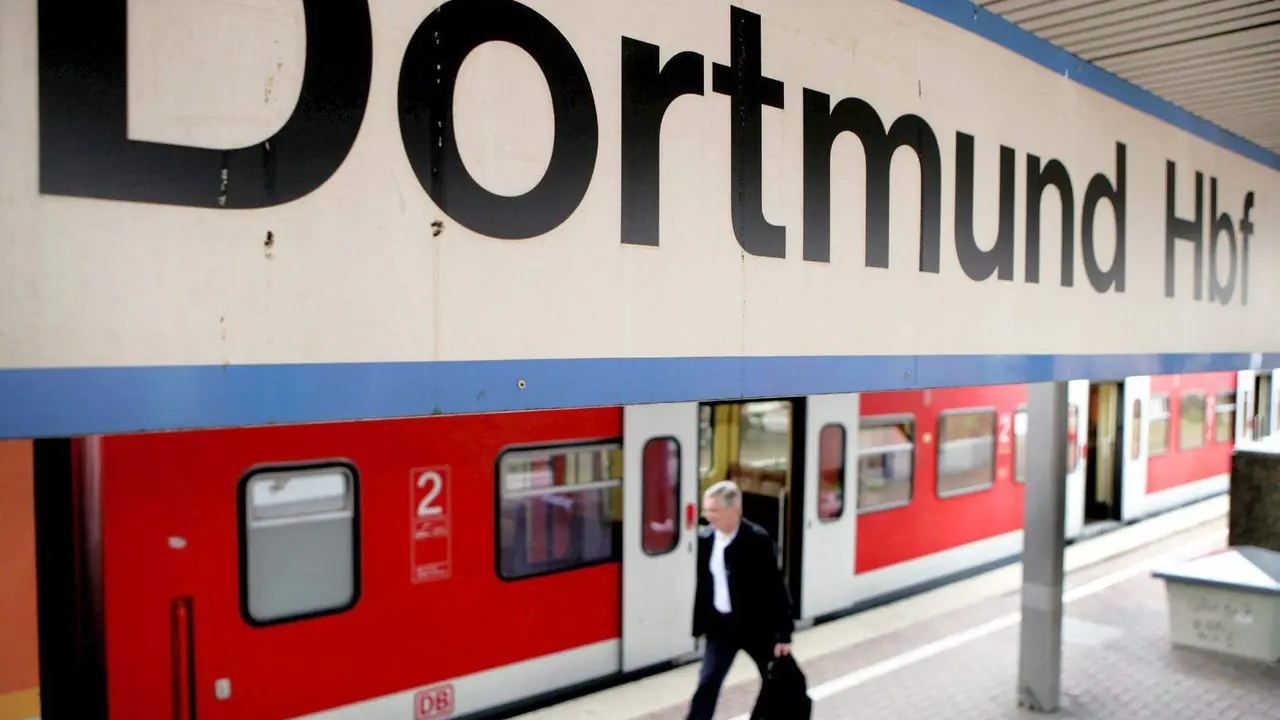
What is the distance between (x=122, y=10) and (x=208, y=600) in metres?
3.18

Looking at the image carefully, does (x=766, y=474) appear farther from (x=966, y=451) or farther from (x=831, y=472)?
(x=966, y=451)

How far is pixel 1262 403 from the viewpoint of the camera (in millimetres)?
15227

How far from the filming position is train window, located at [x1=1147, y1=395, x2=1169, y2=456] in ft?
39.2

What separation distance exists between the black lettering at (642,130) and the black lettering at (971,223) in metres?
1.51

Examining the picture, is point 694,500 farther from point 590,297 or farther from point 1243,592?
point 1243,592

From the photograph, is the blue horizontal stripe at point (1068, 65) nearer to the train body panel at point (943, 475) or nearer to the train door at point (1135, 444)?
the train body panel at point (943, 475)

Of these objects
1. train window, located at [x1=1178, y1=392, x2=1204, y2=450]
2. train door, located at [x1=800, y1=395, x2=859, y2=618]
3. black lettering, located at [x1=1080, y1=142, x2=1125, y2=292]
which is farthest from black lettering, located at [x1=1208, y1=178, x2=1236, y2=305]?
train window, located at [x1=1178, y1=392, x2=1204, y2=450]

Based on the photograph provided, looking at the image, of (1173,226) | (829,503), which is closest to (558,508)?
(829,503)

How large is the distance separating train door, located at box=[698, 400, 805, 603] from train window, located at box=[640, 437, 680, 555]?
0.85 meters

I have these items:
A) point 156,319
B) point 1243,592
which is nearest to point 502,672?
point 156,319

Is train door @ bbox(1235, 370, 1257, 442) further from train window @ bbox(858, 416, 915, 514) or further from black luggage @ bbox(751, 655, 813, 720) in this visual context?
black luggage @ bbox(751, 655, 813, 720)

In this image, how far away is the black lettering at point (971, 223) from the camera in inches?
133

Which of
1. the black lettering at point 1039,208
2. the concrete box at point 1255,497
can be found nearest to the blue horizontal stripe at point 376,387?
the black lettering at point 1039,208

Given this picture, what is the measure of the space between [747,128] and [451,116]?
3.28ft
